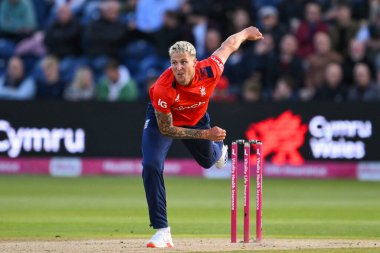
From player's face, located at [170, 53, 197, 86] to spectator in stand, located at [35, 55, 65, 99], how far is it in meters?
10.5

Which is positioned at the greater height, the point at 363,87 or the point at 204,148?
the point at 363,87

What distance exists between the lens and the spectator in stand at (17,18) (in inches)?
816

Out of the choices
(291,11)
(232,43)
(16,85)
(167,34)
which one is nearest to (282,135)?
(291,11)

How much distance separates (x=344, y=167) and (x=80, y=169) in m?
4.51

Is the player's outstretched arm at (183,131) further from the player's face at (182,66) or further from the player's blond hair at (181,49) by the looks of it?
the player's blond hair at (181,49)

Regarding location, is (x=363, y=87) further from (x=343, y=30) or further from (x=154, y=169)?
(x=154, y=169)

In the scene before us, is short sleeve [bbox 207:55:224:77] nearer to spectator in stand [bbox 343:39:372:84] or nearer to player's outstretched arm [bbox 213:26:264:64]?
player's outstretched arm [bbox 213:26:264:64]

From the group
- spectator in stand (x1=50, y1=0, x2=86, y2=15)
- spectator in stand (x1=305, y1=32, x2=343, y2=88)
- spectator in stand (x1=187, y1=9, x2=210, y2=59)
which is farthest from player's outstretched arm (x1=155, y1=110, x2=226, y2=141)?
spectator in stand (x1=50, y1=0, x2=86, y2=15)

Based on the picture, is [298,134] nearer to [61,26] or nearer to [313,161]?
[313,161]

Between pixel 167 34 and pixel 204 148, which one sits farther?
pixel 167 34

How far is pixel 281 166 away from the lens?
17.7 metres

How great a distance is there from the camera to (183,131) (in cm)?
912

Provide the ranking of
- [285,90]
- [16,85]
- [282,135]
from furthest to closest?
[16,85] < [285,90] < [282,135]

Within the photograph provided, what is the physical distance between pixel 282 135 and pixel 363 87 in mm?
1541
